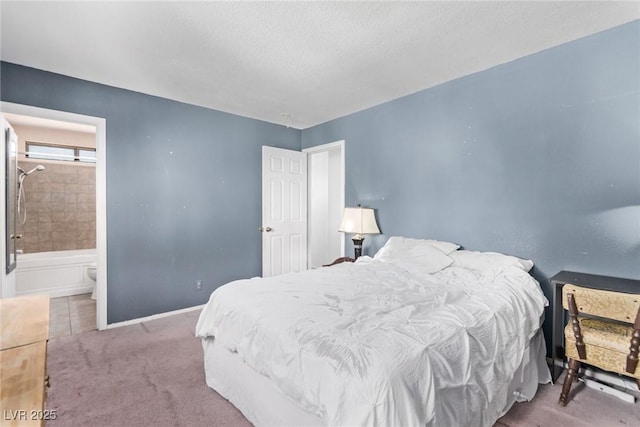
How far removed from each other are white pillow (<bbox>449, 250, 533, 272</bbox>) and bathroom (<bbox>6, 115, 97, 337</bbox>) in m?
4.25

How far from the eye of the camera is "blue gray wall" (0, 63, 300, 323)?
3098mm

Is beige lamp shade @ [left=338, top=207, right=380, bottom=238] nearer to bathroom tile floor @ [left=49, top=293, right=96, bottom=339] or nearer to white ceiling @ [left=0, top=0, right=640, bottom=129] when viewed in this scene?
white ceiling @ [left=0, top=0, right=640, bottom=129]

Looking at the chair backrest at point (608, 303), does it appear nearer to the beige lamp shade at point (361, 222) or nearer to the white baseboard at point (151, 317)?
the beige lamp shade at point (361, 222)

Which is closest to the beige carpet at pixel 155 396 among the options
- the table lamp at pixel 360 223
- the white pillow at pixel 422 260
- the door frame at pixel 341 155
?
the white pillow at pixel 422 260

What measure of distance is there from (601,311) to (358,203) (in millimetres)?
2581

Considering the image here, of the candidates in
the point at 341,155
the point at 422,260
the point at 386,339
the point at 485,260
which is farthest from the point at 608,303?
the point at 341,155

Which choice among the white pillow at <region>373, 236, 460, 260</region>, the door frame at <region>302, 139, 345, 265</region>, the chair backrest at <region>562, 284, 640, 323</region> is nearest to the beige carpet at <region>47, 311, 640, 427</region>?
the chair backrest at <region>562, 284, 640, 323</region>

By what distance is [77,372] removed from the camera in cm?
233

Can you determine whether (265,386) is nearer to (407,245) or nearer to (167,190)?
(407,245)

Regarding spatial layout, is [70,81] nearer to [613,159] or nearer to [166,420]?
[166,420]

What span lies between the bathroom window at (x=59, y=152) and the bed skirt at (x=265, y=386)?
429 centimetres

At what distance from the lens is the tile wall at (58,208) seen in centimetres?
445

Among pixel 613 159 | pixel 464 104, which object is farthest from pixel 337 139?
pixel 613 159

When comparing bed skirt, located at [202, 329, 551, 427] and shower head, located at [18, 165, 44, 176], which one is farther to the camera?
shower head, located at [18, 165, 44, 176]
